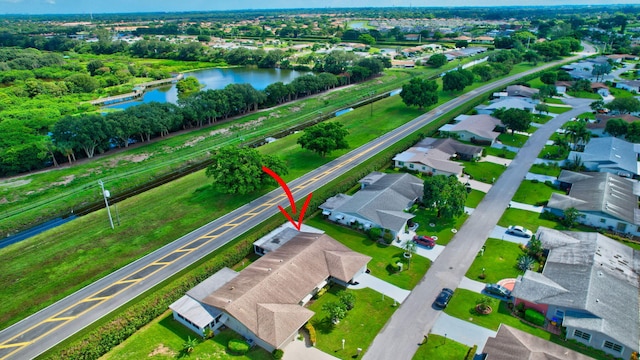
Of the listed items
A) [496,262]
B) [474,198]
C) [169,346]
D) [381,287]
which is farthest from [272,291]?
[474,198]

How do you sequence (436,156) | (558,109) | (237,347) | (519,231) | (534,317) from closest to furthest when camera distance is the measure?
(237,347) < (534,317) < (519,231) < (436,156) < (558,109)

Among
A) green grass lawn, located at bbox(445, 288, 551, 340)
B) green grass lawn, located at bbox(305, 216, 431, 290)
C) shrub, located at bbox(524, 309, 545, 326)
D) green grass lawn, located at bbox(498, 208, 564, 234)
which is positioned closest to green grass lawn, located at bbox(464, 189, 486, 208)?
green grass lawn, located at bbox(498, 208, 564, 234)

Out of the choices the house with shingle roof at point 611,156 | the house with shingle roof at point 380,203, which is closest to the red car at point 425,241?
the house with shingle roof at point 380,203

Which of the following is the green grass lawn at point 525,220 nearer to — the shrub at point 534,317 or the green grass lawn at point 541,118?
the shrub at point 534,317

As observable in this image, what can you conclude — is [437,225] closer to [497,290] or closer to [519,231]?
[519,231]

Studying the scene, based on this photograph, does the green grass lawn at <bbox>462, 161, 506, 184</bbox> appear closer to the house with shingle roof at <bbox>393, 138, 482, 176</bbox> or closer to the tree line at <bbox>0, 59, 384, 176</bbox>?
the house with shingle roof at <bbox>393, 138, 482, 176</bbox>

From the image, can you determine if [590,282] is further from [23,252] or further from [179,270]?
[23,252]
